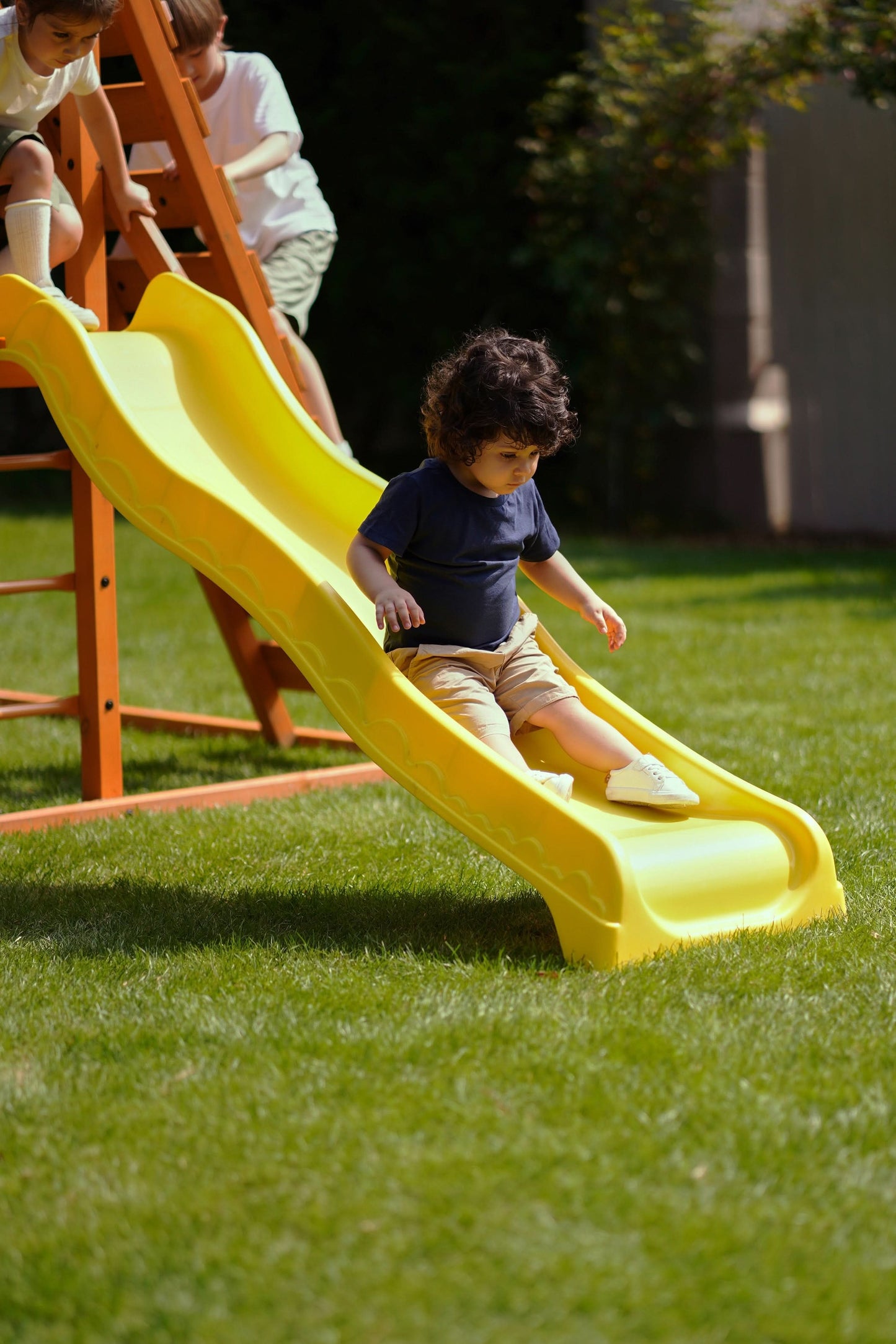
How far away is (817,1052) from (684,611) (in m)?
6.08

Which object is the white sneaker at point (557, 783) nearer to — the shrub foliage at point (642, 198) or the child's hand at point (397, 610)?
the child's hand at point (397, 610)

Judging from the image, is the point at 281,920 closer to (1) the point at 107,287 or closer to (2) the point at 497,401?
(2) the point at 497,401

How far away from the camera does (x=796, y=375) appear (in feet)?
41.4

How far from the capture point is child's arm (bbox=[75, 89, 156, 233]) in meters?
4.66

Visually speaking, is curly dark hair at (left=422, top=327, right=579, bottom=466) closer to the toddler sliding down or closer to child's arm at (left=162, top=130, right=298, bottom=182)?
the toddler sliding down

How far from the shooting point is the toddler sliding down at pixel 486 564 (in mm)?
3604

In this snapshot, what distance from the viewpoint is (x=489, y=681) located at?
385 centimetres

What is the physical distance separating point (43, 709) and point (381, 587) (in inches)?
63.9

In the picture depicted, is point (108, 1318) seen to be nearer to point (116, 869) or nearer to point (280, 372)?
point (116, 869)

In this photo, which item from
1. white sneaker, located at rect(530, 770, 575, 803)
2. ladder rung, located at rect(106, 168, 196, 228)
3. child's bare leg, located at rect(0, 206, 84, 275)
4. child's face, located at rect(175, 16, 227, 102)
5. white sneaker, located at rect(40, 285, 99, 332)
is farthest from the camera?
child's face, located at rect(175, 16, 227, 102)

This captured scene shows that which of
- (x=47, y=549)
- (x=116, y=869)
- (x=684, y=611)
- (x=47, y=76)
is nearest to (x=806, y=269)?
(x=684, y=611)

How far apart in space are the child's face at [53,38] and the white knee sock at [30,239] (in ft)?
1.26

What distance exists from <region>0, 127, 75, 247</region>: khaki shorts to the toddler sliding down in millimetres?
1591

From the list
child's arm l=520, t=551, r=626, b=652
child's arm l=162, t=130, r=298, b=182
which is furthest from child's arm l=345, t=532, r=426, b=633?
child's arm l=162, t=130, r=298, b=182
